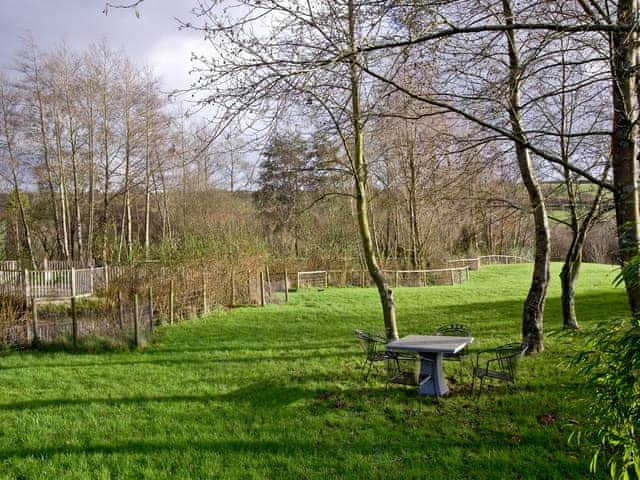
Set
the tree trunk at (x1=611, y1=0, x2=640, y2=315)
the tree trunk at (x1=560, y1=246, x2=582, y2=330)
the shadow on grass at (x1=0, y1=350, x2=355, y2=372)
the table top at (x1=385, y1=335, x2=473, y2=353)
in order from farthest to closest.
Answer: the tree trunk at (x1=560, y1=246, x2=582, y2=330) < the shadow on grass at (x1=0, y1=350, x2=355, y2=372) < the table top at (x1=385, y1=335, x2=473, y2=353) < the tree trunk at (x1=611, y1=0, x2=640, y2=315)

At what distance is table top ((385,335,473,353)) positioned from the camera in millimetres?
6090

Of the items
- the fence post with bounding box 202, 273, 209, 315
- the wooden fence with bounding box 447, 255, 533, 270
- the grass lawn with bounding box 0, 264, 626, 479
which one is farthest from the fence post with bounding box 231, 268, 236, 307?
the wooden fence with bounding box 447, 255, 533, 270

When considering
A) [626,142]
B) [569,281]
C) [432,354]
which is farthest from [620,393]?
[569,281]

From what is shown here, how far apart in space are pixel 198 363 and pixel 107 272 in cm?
1087

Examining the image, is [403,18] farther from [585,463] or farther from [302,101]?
[585,463]

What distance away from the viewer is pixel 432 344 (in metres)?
6.45

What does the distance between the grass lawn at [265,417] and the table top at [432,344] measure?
2.28ft

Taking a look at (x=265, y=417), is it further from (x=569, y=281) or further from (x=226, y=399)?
(x=569, y=281)

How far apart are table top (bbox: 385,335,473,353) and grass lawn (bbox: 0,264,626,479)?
696 millimetres

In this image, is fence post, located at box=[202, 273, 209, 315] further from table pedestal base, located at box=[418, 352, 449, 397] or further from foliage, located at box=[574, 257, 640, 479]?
foliage, located at box=[574, 257, 640, 479]

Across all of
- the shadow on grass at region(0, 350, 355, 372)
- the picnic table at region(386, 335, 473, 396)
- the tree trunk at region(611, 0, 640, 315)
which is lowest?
the shadow on grass at region(0, 350, 355, 372)

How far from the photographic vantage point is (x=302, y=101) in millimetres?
3613

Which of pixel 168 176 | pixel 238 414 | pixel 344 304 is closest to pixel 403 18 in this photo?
pixel 238 414

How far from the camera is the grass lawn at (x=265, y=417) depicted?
14.9ft
